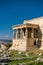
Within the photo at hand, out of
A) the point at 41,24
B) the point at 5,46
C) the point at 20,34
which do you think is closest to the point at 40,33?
the point at 41,24

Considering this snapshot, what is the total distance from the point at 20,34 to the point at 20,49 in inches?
184

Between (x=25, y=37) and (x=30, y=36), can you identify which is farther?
(x=30, y=36)

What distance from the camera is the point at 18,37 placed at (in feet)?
140

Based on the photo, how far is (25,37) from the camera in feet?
125

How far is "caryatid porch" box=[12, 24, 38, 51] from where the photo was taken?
37.3 meters

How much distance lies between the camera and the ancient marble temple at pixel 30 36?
123 feet

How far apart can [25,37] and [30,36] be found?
2.49 meters

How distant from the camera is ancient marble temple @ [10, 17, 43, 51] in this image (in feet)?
123

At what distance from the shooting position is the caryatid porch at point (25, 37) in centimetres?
3731

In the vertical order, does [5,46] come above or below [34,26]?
below

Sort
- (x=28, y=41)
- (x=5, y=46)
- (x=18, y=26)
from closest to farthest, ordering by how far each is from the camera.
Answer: (x=28, y=41) < (x=18, y=26) < (x=5, y=46)

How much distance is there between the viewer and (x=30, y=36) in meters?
40.2

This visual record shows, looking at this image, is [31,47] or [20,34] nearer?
[31,47]

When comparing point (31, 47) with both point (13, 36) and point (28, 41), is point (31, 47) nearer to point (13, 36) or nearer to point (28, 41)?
point (28, 41)
